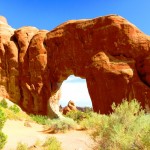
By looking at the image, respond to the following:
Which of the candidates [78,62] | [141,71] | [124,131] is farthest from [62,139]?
[78,62]

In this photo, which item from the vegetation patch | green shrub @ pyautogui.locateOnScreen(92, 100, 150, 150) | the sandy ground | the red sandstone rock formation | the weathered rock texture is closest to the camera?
green shrub @ pyautogui.locateOnScreen(92, 100, 150, 150)

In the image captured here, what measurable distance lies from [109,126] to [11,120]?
1087 cm

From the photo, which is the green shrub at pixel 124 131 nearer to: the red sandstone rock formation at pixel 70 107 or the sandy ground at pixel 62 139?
the sandy ground at pixel 62 139

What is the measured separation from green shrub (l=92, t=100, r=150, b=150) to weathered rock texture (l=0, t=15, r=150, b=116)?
11.6m

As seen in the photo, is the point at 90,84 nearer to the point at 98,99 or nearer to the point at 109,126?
the point at 98,99

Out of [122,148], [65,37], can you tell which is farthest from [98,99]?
[122,148]

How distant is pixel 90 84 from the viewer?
23.0m

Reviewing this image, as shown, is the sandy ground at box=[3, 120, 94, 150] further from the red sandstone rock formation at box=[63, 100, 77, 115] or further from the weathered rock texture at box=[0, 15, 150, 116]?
the red sandstone rock formation at box=[63, 100, 77, 115]

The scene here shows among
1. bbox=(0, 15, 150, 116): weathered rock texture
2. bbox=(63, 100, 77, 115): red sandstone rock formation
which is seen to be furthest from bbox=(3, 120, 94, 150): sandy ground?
bbox=(63, 100, 77, 115): red sandstone rock formation

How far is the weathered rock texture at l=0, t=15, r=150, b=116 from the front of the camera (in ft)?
70.3

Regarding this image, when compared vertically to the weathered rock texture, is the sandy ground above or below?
below

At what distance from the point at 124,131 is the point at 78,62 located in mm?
16590

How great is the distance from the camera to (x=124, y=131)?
8.04 metres

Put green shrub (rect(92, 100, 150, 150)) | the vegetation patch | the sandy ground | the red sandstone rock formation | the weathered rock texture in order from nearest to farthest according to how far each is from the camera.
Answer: green shrub (rect(92, 100, 150, 150)), the vegetation patch, the sandy ground, the weathered rock texture, the red sandstone rock formation
